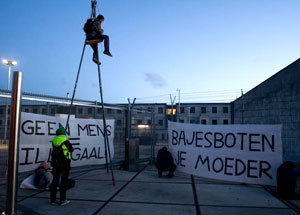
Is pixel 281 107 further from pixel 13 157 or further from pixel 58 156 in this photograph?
pixel 13 157

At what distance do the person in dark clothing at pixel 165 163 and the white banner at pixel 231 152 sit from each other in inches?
18.2

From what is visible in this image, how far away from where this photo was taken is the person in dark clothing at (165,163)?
8.52 meters

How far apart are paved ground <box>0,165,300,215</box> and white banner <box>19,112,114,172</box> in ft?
2.74

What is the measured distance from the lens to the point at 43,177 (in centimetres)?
662

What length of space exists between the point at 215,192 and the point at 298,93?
16.0ft

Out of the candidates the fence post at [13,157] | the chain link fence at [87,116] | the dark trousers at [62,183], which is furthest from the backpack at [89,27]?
the fence post at [13,157]

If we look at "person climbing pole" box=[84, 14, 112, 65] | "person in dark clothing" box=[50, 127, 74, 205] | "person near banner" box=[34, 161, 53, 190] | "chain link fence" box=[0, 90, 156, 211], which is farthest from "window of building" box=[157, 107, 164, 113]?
"person in dark clothing" box=[50, 127, 74, 205]

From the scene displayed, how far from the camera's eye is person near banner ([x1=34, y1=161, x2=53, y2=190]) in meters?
6.59

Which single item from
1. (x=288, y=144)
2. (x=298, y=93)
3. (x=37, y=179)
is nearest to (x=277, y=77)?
(x=298, y=93)

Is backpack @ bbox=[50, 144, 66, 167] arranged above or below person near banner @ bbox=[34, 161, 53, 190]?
above

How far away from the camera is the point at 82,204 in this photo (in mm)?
5391

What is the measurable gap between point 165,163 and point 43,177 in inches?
156

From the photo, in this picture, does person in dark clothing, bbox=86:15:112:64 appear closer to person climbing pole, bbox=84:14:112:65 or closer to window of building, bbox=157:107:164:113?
person climbing pole, bbox=84:14:112:65

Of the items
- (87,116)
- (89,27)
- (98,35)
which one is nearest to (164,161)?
(87,116)
